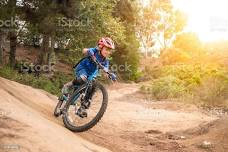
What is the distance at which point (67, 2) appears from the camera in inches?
766

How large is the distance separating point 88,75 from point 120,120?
212 inches

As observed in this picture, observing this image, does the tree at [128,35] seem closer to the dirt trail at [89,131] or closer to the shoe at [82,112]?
the dirt trail at [89,131]

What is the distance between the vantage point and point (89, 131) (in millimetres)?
9391

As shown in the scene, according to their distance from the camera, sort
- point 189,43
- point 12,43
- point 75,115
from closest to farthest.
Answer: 1. point 75,115
2. point 12,43
3. point 189,43

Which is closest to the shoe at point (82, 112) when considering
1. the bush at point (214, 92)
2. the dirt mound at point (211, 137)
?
the dirt mound at point (211, 137)

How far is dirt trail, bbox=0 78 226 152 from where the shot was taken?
19.0 feet

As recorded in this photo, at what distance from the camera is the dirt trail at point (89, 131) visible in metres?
5.80
